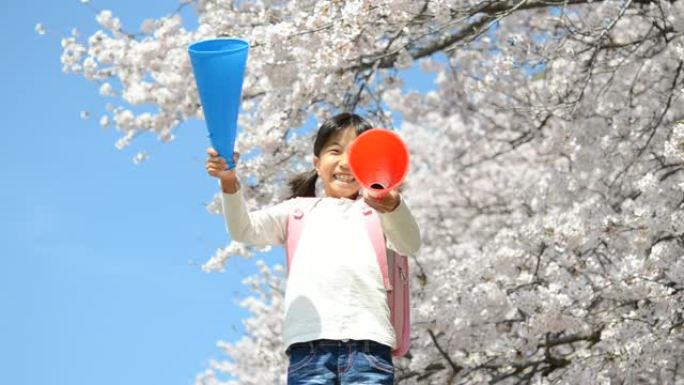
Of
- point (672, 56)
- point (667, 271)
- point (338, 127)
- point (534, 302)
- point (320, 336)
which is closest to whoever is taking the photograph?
point (320, 336)

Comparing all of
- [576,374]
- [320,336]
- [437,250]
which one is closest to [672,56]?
[576,374]

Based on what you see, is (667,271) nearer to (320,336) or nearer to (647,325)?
(647,325)

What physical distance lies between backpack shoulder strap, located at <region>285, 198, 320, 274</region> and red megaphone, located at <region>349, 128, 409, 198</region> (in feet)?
1.37

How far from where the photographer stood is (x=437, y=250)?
980 centimetres

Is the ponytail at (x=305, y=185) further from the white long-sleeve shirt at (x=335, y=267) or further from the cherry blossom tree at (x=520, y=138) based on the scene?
the cherry blossom tree at (x=520, y=138)

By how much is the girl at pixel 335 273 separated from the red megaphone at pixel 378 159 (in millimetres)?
50

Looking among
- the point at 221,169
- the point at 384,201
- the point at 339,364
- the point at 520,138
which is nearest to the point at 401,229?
the point at 384,201

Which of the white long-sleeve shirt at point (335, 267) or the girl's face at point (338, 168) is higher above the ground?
→ the girl's face at point (338, 168)

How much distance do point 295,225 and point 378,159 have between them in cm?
48

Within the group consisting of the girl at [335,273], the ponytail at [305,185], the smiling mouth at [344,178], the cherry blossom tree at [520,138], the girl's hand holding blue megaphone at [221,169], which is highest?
the cherry blossom tree at [520,138]

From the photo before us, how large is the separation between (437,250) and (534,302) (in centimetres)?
451

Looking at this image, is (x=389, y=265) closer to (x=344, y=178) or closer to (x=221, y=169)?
(x=344, y=178)

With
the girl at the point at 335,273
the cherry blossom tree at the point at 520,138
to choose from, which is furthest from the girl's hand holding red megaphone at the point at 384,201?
the cherry blossom tree at the point at 520,138

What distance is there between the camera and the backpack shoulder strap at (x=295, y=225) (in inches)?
111
